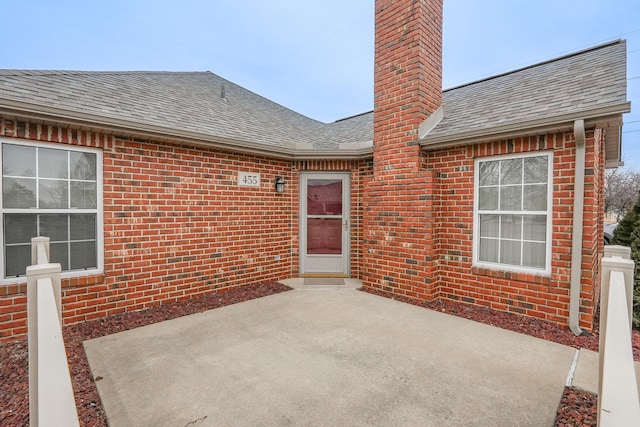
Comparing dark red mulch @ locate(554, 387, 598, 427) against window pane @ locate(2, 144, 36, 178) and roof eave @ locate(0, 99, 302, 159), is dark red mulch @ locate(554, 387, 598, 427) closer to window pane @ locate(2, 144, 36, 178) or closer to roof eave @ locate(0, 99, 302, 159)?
roof eave @ locate(0, 99, 302, 159)

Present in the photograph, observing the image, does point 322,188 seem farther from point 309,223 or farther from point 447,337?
point 447,337

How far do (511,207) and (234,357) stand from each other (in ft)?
13.1

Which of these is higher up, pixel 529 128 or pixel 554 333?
pixel 529 128

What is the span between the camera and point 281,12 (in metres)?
31.2

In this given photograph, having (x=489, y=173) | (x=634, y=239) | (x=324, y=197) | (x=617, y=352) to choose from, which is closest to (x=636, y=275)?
(x=634, y=239)

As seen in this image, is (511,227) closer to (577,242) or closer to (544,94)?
(577,242)

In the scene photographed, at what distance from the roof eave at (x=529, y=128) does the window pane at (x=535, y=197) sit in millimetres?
707

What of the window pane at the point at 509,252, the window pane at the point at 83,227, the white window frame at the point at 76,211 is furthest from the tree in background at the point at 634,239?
the window pane at the point at 83,227

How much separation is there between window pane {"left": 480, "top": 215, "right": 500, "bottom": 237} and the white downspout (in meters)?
0.88

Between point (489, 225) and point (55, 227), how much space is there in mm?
5810

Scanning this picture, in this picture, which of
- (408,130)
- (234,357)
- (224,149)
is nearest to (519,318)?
(408,130)

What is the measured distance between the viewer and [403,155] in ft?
16.7

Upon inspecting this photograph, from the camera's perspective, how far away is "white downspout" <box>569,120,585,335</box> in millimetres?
3674

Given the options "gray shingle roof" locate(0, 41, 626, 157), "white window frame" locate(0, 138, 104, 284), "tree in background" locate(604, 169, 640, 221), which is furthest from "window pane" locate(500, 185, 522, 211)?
"tree in background" locate(604, 169, 640, 221)
